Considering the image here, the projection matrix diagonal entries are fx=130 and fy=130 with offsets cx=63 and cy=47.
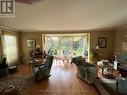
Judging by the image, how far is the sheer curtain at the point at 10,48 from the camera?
7.68m

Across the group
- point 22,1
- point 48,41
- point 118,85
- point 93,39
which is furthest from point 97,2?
point 48,41

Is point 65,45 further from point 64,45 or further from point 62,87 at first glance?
point 62,87

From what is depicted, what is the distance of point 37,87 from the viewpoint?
17.0 ft

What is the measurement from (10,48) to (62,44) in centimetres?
457

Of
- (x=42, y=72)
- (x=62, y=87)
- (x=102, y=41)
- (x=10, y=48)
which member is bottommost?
(x=62, y=87)

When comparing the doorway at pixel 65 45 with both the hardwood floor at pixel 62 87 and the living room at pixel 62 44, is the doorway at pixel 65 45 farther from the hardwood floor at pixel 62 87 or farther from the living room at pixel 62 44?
the hardwood floor at pixel 62 87

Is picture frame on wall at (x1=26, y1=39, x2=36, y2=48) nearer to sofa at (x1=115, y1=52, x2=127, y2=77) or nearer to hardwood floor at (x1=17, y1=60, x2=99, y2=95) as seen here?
hardwood floor at (x1=17, y1=60, x2=99, y2=95)

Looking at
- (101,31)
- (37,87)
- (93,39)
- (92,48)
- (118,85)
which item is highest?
(101,31)

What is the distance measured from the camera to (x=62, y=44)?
11.5 meters

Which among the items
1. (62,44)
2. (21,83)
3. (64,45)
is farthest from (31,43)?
(21,83)

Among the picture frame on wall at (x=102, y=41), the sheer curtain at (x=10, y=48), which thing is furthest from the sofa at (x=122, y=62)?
the sheer curtain at (x=10, y=48)

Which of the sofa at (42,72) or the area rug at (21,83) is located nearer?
the area rug at (21,83)

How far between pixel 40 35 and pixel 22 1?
19.7 feet

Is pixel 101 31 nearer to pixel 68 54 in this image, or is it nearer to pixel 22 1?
pixel 68 54
